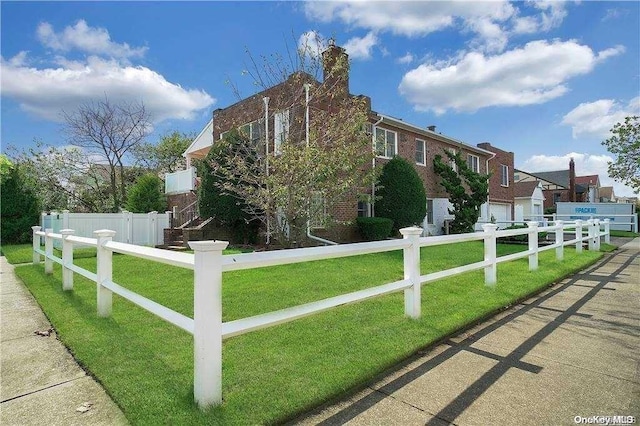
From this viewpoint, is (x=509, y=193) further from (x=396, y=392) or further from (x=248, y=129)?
(x=396, y=392)

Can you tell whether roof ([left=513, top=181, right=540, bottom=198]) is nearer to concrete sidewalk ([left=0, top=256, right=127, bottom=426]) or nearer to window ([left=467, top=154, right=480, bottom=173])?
window ([left=467, top=154, right=480, bottom=173])

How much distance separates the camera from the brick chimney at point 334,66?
11.9 meters

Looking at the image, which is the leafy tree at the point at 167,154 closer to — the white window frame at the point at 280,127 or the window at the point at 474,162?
the white window frame at the point at 280,127

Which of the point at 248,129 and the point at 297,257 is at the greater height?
the point at 248,129

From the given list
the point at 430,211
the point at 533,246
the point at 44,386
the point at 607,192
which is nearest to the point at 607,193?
the point at 607,192

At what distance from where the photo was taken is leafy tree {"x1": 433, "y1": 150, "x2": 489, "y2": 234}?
1864 centimetres

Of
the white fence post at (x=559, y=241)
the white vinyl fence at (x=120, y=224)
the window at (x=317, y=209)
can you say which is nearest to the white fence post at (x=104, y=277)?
the window at (x=317, y=209)

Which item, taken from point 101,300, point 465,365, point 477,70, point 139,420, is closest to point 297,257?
point 139,420

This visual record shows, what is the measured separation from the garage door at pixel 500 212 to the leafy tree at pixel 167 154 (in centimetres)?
2464

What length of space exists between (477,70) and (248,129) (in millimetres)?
8838

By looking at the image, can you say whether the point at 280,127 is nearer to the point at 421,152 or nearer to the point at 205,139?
the point at 205,139

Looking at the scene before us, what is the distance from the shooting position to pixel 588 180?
2301 inches

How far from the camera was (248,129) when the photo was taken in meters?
14.3

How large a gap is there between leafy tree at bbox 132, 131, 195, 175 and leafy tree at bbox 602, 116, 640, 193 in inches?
1168
